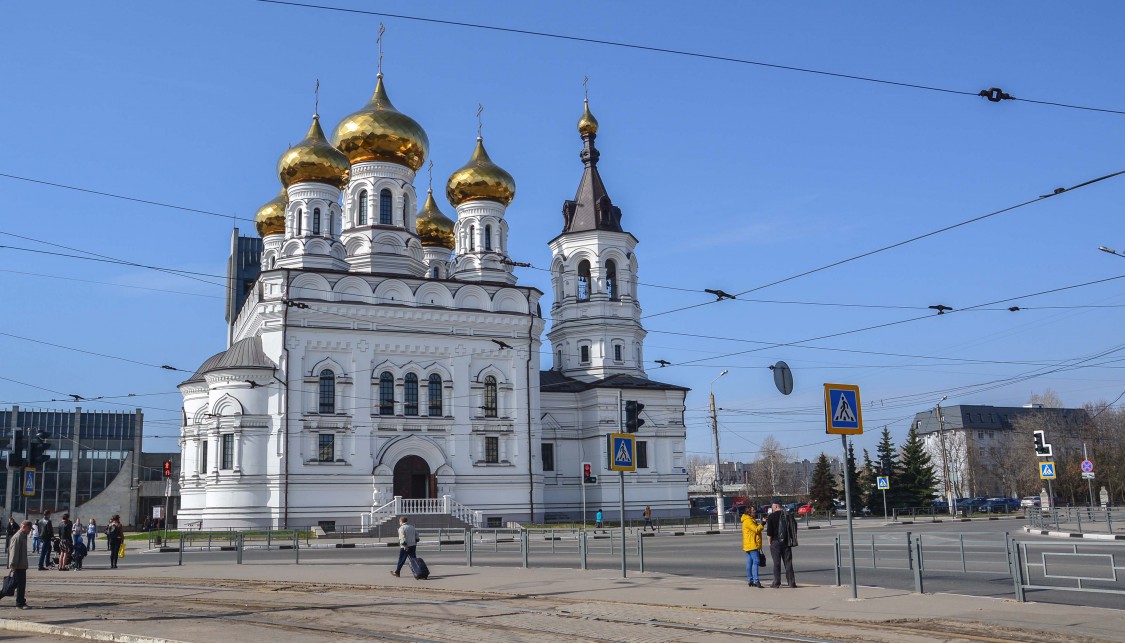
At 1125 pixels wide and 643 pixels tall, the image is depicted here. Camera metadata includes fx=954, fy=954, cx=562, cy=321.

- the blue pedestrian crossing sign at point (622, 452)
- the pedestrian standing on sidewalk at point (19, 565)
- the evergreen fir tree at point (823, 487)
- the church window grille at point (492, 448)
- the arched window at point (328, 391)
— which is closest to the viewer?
the pedestrian standing on sidewalk at point (19, 565)

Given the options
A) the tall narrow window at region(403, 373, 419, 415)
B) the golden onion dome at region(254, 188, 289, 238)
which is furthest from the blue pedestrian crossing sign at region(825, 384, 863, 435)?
the golden onion dome at region(254, 188, 289, 238)

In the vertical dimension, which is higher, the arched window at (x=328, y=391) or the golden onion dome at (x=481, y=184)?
the golden onion dome at (x=481, y=184)

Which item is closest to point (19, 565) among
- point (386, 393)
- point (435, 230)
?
point (386, 393)

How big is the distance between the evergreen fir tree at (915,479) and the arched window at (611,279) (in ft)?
75.6

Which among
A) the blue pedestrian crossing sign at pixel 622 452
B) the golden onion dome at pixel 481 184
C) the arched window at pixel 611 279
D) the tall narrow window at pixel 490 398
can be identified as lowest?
the blue pedestrian crossing sign at pixel 622 452

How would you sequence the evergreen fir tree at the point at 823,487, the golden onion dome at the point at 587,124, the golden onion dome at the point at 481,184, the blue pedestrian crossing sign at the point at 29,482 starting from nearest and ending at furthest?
the blue pedestrian crossing sign at the point at 29,482 < the golden onion dome at the point at 481,184 < the golden onion dome at the point at 587,124 < the evergreen fir tree at the point at 823,487

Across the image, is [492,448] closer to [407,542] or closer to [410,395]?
[410,395]

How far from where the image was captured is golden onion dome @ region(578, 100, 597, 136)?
181ft

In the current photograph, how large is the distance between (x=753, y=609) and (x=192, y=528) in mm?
33344

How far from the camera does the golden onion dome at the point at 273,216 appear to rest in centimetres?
5028

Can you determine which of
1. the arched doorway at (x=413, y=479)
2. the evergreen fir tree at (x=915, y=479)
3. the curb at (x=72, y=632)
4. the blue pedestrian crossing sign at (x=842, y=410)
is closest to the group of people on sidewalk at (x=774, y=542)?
the blue pedestrian crossing sign at (x=842, y=410)

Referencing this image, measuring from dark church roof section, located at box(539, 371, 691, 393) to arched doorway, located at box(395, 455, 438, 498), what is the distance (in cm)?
763

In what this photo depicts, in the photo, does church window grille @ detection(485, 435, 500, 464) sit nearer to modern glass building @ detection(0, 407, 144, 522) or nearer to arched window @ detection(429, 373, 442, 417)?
arched window @ detection(429, 373, 442, 417)

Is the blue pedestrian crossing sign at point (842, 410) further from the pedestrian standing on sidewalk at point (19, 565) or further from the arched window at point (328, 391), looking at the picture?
the arched window at point (328, 391)
